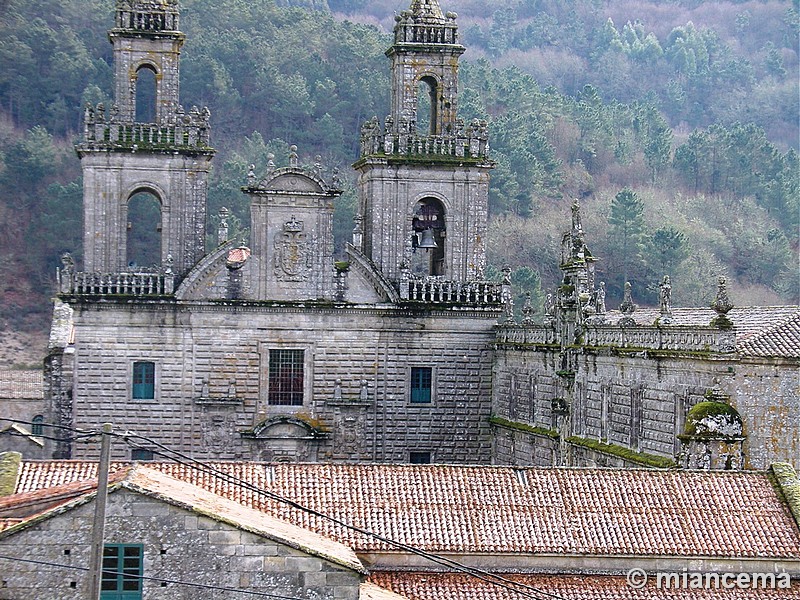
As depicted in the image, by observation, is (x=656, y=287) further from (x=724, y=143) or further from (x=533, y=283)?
(x=724, y=143)

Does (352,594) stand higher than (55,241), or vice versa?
(55,241)

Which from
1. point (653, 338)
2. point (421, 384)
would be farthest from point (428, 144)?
point (653, 338)

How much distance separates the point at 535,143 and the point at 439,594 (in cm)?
7363

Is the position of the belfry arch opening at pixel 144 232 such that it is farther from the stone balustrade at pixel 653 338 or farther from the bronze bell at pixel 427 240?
the stone balustrade at pixel 653 338

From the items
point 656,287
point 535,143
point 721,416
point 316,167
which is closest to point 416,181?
point 316,167

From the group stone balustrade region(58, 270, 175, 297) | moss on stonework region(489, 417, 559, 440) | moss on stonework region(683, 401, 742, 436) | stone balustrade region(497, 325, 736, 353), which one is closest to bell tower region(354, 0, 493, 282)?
moss on stonework region(489, 417, 559, 440)

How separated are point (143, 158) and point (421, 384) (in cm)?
987

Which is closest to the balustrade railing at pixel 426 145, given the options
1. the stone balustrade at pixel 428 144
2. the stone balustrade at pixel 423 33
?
the stone balustrade at pixel 428 144

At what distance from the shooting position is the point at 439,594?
2477 centimetres

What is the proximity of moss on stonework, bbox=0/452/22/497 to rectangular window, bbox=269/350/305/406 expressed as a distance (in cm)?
1971

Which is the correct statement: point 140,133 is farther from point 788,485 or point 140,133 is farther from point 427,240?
point 788,485

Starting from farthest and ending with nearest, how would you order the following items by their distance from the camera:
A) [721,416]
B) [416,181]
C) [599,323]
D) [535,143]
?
[535,143]
[416,181]
[599,323]
[721,416]

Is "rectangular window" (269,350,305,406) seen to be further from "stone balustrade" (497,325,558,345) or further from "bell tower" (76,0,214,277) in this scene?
"stone balustrade" (497,325,558,345)

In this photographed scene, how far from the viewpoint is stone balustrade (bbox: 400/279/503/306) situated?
47281 millimetres
